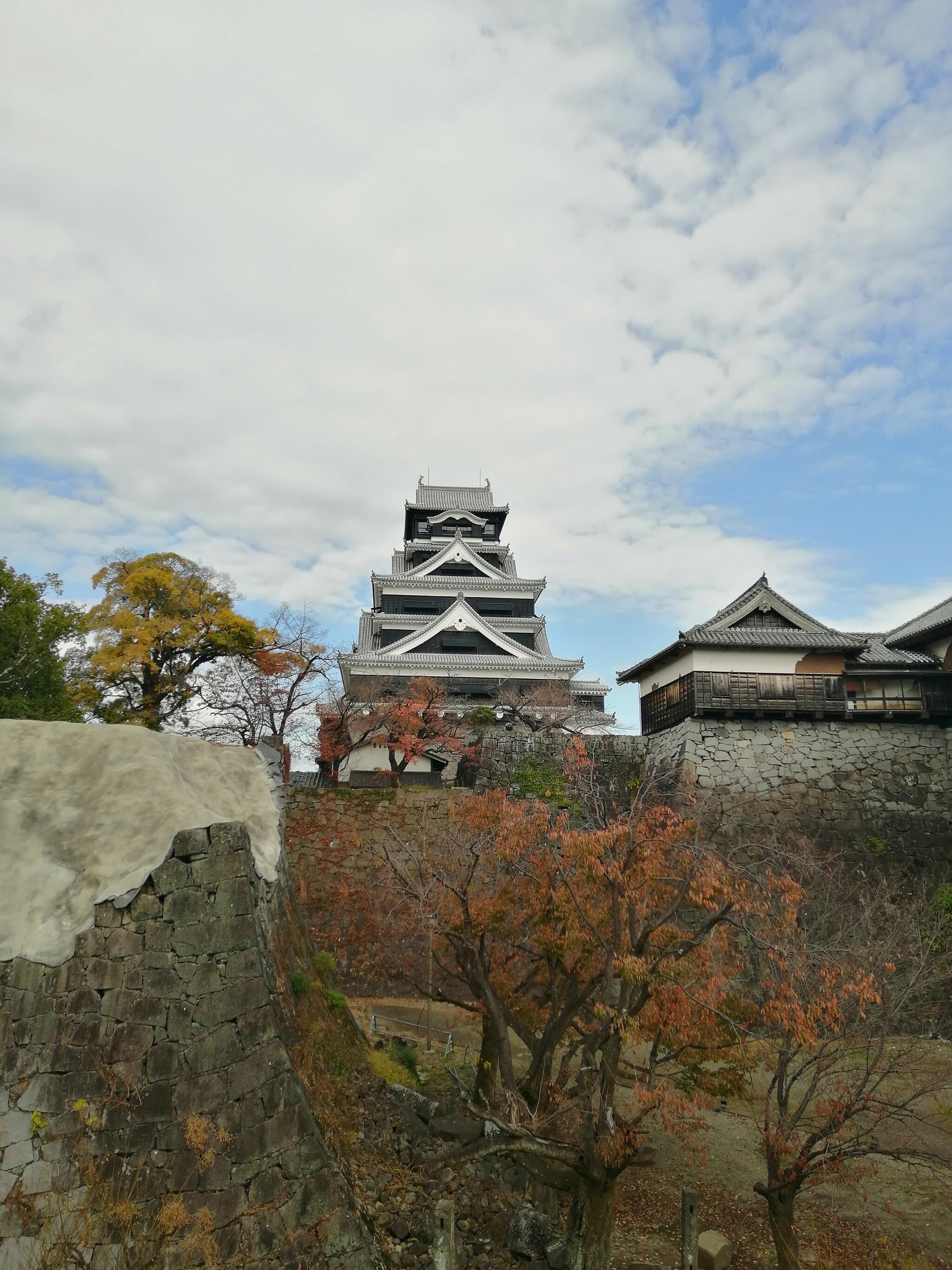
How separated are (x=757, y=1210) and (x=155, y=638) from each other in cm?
1374

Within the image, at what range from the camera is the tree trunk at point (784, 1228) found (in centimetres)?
711

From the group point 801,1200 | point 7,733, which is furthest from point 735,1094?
point 7,733

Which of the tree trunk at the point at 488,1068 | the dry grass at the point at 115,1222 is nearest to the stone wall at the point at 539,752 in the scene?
the tree trunk at the point at 488,1068

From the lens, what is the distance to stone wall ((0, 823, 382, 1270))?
5.32m

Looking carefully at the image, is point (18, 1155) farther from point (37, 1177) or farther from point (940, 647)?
point (940, 647)

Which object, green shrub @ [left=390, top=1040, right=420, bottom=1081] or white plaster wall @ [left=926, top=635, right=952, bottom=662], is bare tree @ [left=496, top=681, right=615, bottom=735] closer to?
white plaster wall @ [left=926, top=635, right=952, bottom=662]

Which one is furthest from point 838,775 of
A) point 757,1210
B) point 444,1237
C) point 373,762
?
point 444,1237

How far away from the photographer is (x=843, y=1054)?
7520 mm

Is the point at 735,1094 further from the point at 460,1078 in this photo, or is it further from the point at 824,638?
the point at 824,638

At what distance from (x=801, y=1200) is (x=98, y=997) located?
8.21m

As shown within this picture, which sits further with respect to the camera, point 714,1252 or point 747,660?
point 747,660

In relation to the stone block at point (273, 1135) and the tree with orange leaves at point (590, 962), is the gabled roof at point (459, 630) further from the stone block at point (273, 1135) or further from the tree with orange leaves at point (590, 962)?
the stone block at point (273, 1135)

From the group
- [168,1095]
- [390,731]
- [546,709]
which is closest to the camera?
[168,1095]

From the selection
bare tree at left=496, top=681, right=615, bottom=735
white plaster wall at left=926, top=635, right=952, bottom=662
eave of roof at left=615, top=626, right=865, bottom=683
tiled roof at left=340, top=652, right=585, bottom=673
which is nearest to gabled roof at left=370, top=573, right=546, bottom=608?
tiled roof at left=340, top=652, right=585, bottom=673
